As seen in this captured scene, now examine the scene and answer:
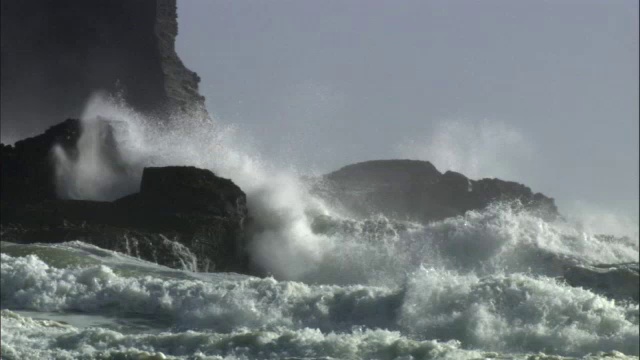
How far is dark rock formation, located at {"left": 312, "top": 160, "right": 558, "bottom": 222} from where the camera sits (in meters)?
35.4

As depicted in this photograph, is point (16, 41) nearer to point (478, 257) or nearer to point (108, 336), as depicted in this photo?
point (478, 257)

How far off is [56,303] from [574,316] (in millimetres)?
5923

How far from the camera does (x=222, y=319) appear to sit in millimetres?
13391

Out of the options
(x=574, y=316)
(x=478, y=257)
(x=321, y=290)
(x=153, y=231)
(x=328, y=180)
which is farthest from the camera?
(x=328, y=180)

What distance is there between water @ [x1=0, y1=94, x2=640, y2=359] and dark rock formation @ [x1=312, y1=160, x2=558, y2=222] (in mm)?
9653

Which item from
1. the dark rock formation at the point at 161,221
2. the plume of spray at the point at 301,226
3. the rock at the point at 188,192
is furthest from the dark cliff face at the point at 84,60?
the dark rock formation at the point at 161,221

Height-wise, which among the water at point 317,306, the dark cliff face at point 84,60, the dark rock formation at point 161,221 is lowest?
the water at point 317,306

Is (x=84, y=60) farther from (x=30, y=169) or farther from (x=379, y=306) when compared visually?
(x=379, y=306)

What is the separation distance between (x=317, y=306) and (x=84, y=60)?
26363 millimetres

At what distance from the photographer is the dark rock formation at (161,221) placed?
20.2 m

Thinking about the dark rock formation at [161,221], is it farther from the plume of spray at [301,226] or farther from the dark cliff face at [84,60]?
the dark cliff face at [84,60]

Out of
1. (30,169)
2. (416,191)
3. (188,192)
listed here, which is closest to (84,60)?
(416,191)

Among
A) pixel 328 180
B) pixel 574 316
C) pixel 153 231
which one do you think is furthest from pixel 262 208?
pixel 574 316

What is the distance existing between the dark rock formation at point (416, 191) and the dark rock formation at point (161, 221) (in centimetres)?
1057
